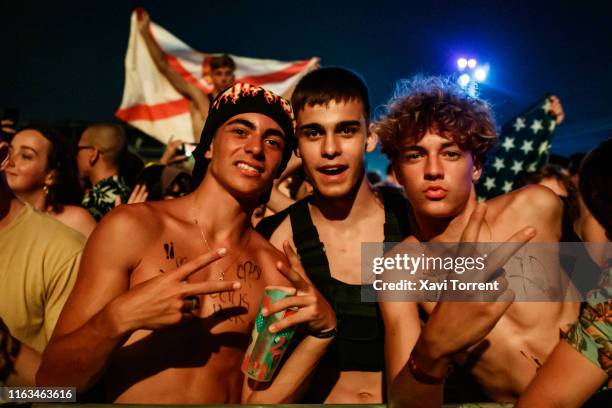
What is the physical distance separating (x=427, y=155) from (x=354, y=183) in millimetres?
577

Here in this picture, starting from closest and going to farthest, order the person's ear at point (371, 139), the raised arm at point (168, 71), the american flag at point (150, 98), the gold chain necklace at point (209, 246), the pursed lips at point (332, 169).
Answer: the gold chain necklace at point (209, 246)
the pursed lips at point (332, 169)
the person's ear at point (371, 139)
the raised arm at point (168, 71)
the american flag at point (150, 98)

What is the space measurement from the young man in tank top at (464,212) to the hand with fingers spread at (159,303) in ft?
3.59

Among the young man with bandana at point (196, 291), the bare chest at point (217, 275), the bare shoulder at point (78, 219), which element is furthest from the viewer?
the bare shoulder at point (78, 219)

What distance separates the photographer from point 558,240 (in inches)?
111

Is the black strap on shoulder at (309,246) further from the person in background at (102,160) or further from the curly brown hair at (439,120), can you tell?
the person in background at (102,160)

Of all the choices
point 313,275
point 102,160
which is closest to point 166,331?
point 313,275

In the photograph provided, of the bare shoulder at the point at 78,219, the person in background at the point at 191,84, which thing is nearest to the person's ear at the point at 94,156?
the bare shoulder at the point at 78,219

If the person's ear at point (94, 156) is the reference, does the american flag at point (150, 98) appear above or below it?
above

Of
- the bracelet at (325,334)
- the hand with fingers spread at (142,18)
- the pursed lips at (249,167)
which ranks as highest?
the hand with fingers spread at (142,18)

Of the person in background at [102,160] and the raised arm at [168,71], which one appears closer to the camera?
the person in background at [102,160]

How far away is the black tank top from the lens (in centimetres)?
294

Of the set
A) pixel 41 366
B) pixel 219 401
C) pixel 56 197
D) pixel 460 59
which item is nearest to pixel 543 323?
pixel 219 401

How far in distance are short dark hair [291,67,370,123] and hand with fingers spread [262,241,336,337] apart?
130 centimetres

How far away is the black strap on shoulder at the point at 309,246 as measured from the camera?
3.04 m
